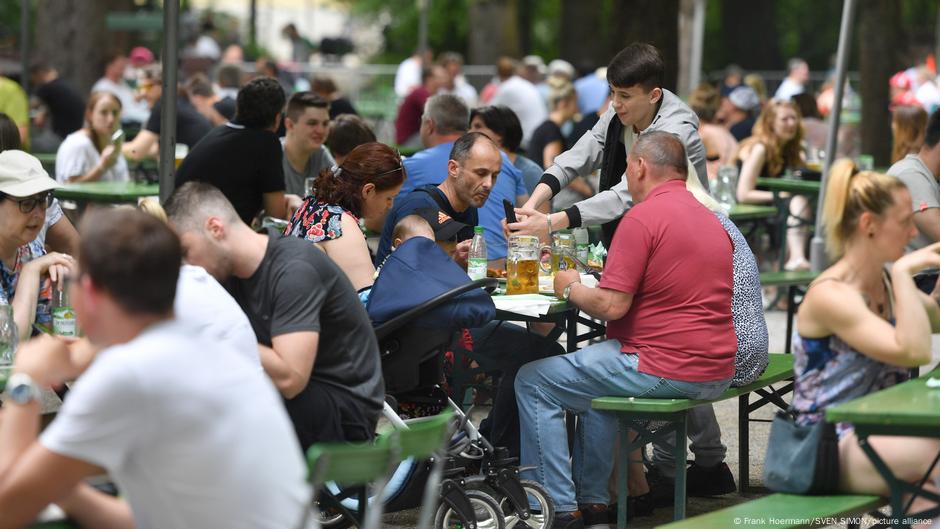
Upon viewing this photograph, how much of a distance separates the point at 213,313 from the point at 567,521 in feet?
6.57

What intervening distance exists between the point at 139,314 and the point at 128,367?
16cm

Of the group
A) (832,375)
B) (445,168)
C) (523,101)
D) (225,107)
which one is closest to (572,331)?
(445,168)

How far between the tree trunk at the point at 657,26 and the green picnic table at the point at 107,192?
547cm

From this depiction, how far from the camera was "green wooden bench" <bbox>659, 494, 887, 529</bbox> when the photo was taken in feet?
13.8

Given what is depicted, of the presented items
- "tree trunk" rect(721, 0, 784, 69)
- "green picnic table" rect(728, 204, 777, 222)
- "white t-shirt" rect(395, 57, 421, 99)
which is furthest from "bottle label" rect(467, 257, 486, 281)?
"tree trunk" rect(721, 0, 784, 69)

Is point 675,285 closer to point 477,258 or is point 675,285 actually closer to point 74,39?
point 477,258

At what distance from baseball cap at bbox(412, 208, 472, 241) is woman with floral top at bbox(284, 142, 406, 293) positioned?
0.69ft

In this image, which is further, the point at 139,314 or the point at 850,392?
the point at 850,392

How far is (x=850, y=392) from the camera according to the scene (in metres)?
4.54

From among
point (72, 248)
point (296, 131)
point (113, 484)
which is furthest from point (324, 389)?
point (296, 131)

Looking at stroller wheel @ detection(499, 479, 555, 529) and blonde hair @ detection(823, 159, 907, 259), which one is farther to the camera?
stroller wheel @ detection(499, 479, 555, 529)

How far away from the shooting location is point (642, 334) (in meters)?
5.41

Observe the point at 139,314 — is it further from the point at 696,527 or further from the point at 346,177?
the point at 346,177

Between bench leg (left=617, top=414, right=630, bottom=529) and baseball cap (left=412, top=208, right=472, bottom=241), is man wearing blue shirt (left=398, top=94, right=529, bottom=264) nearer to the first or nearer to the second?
baseball cap (left=412, top=208, right=472, bottom=241)
